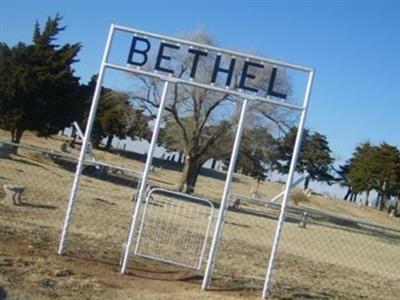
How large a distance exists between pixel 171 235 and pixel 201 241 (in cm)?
74

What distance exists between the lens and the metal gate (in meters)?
10.7

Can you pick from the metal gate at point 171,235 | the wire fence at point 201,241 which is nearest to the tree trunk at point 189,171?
the wire fence at point 201,241

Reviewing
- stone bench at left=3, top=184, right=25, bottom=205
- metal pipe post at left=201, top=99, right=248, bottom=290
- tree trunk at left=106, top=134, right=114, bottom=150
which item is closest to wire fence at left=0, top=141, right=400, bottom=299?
stone bench at left=3, top=184, right=25, bottom=205

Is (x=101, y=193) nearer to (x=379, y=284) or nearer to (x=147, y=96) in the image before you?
(x=379, y=284)

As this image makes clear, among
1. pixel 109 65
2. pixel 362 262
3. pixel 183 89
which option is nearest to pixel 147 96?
pixel 183 89

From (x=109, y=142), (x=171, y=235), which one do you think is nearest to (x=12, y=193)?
(x=171, y=235)

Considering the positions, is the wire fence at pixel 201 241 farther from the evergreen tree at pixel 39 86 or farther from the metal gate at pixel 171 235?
the evergreen tree at pixel 39 86

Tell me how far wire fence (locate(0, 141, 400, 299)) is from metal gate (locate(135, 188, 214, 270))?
0.03m

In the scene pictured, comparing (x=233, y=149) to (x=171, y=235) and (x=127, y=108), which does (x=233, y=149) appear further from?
(x=127, y=108)

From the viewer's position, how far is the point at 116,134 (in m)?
53.1

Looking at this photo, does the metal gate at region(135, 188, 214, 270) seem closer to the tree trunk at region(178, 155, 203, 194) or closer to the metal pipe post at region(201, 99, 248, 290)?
the metal pipe post at region(201, 99, 248, 290)

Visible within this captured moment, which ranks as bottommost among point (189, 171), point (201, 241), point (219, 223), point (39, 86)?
point (201, 241)

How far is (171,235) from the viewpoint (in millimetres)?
14711

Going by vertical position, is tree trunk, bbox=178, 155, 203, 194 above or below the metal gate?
above
